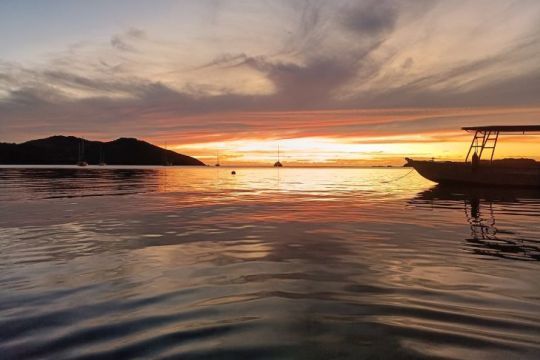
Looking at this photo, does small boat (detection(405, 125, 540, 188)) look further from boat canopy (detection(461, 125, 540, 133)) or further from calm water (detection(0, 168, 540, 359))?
calm water (detection(0, 168, 540, 359))

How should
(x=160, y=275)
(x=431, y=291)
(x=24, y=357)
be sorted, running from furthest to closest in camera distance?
(x=160, y=275) < (x=431, y=291) < (x=24, y=357)

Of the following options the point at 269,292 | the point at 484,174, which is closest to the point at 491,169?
the point at 484,174

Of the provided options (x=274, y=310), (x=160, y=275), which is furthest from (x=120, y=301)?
(x=274, y=310)

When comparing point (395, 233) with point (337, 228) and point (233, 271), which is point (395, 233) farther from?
point (233, 271)

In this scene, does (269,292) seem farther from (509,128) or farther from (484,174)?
(484,174)

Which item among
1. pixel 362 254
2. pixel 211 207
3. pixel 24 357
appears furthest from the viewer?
pixel 211 207

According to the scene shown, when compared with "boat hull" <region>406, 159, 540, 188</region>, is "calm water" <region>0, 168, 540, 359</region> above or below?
below

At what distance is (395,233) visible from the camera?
1401 centimetres

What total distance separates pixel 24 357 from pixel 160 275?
3879 mm

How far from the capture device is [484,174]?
41.4m

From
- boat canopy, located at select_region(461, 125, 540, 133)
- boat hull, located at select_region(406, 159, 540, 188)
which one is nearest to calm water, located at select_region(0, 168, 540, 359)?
boat canopy, located at select_region(461, 125, 540, 133)

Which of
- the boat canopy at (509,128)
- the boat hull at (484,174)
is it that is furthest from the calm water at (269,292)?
the boat hull at (484,174)

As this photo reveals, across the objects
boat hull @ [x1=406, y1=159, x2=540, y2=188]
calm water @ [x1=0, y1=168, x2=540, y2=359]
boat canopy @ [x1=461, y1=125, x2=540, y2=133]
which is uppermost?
boat canopy @ [x1=461, y1=125, x2=540, y2=133]

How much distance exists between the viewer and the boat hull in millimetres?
39578
